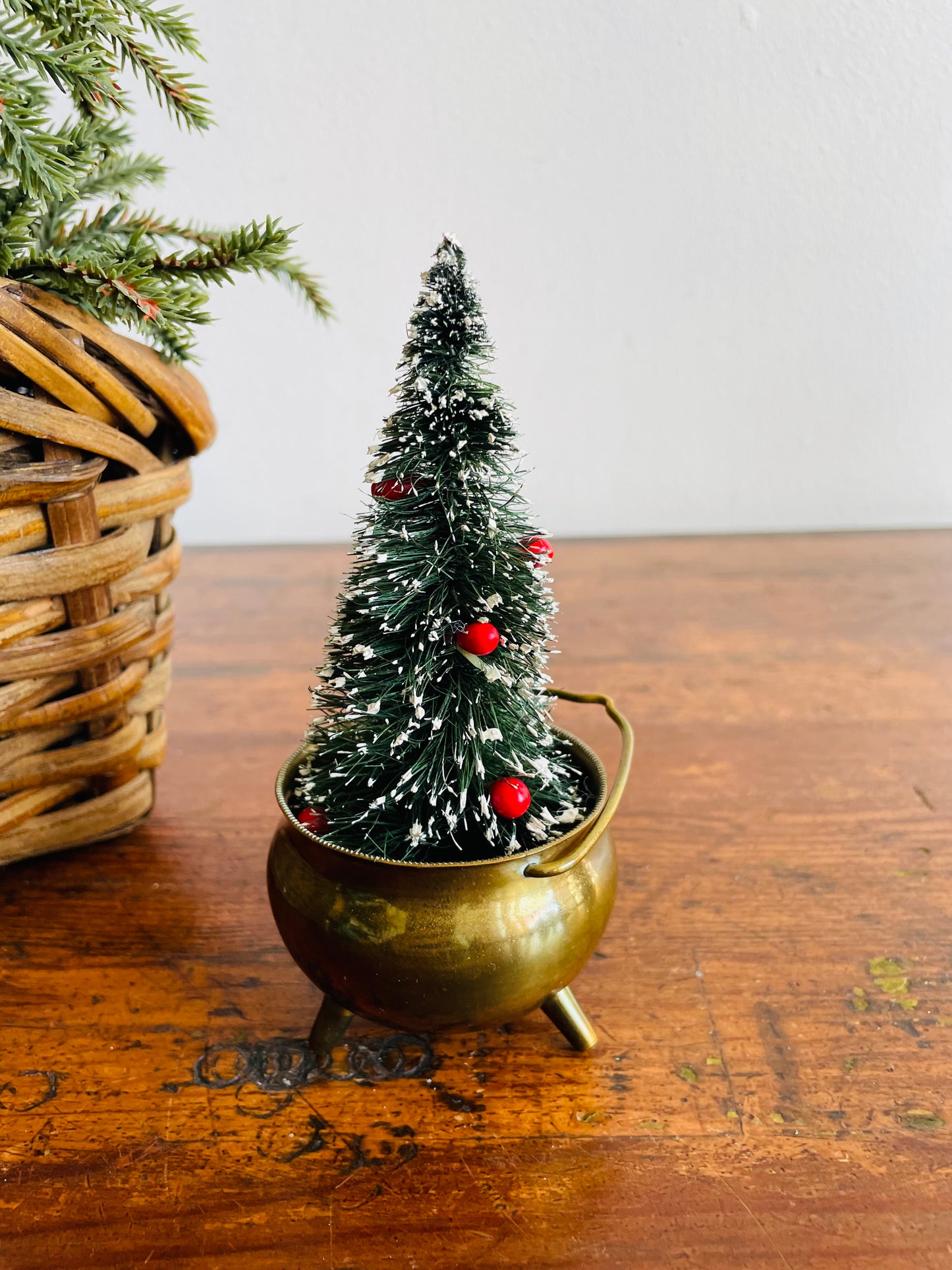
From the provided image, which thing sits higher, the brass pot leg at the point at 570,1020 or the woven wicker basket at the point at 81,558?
the woven wicker basket at the point at 81,558

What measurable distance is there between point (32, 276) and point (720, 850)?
0.47 m

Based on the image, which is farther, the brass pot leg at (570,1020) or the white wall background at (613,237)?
the white wall background at (613,237)

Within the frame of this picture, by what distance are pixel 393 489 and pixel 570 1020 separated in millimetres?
239

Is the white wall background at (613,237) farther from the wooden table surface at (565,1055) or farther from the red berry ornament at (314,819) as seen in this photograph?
the red berry ornament at (314,819)

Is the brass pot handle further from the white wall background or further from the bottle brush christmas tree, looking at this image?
the white wall background

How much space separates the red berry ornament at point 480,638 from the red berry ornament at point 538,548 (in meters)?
0.04

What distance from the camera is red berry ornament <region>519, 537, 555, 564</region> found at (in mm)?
420

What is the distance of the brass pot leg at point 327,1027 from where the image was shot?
429 millimetres

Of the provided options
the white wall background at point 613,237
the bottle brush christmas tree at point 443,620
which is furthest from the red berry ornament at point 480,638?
the white wall background at point 613,237

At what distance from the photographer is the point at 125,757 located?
56 centimetres

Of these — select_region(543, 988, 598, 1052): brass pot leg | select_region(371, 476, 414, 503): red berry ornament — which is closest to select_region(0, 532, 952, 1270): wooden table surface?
select_region(543, 988, 598, 1052): brass pot leg

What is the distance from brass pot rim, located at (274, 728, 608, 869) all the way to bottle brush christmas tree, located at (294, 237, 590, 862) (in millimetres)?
15

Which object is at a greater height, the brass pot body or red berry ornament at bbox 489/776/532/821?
red berry ornament at bbox 489/776/532/821

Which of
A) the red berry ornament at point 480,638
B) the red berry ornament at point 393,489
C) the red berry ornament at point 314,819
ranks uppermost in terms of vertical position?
the red berry ornament at point 393,489
